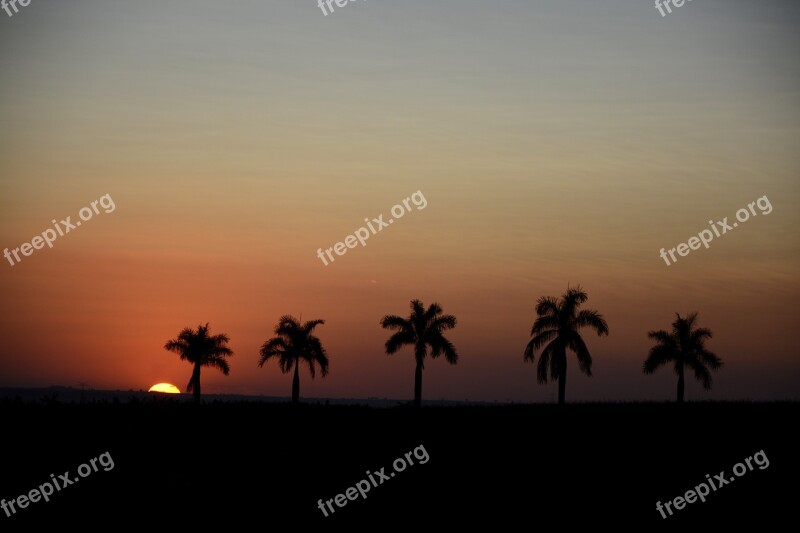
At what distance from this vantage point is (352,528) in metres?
40.6

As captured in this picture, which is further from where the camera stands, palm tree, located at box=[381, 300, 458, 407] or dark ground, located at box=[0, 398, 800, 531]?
palm tree, located at box=[381, 300, 458, 407]

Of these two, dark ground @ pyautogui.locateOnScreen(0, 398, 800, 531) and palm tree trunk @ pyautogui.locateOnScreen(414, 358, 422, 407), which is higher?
palm tree trunk @ pyautogui.locateOnScreen(414, 358, 422, 407)

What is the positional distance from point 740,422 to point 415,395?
83.9ft

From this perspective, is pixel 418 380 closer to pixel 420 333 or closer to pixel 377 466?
pixel 420 333

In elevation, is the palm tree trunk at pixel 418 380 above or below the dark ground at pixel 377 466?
above

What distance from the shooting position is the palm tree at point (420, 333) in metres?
79.8

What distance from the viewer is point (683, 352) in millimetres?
80000

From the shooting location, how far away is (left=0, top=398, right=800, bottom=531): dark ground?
41.6 metres

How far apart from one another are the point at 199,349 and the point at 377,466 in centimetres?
3771

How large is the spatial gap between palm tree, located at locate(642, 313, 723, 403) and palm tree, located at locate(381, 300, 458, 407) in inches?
580

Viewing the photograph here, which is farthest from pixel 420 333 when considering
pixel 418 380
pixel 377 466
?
pixel 377 466

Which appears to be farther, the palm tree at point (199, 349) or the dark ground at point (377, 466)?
the palm tree at point (199, 349)

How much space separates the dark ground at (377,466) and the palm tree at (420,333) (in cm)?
1786

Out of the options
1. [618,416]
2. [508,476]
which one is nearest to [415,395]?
[618,416]
